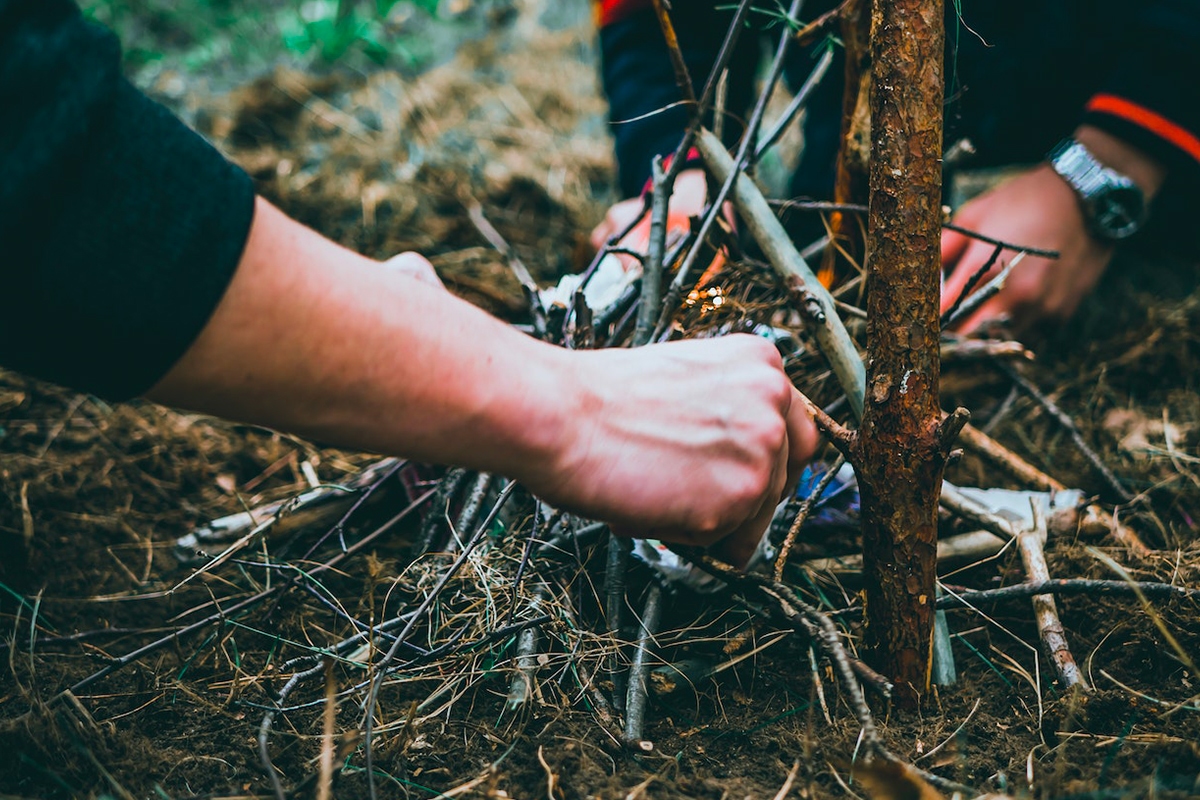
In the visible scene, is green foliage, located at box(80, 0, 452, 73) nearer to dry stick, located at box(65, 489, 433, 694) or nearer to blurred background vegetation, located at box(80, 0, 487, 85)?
blurred background vegetation, located at box(80, 0, 487, 85)

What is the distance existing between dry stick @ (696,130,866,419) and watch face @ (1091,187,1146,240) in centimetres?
87

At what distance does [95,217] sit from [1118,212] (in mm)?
1743

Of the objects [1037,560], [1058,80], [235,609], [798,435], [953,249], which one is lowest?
[235,609]

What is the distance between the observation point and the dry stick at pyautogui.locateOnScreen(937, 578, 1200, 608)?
0.84 metres

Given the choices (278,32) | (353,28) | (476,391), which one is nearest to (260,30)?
(278,32)

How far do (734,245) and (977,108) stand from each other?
44 centimetres

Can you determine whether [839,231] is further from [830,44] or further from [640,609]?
[640,609]

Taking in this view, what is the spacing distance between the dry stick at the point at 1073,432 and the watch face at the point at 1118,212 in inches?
17.0

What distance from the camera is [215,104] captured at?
2840 mm

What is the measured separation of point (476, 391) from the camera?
2.12ft

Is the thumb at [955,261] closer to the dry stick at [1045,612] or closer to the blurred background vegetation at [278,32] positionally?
the dry stick at [1045,612]

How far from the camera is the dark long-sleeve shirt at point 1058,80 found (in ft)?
4.59

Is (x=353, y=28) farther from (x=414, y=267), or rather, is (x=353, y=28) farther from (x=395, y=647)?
(x=395, y=647)

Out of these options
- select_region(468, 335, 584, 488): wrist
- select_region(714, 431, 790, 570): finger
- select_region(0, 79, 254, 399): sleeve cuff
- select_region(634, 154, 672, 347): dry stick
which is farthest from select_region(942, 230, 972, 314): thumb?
select_region(0, 79, 254, 399): sleeve cuff
